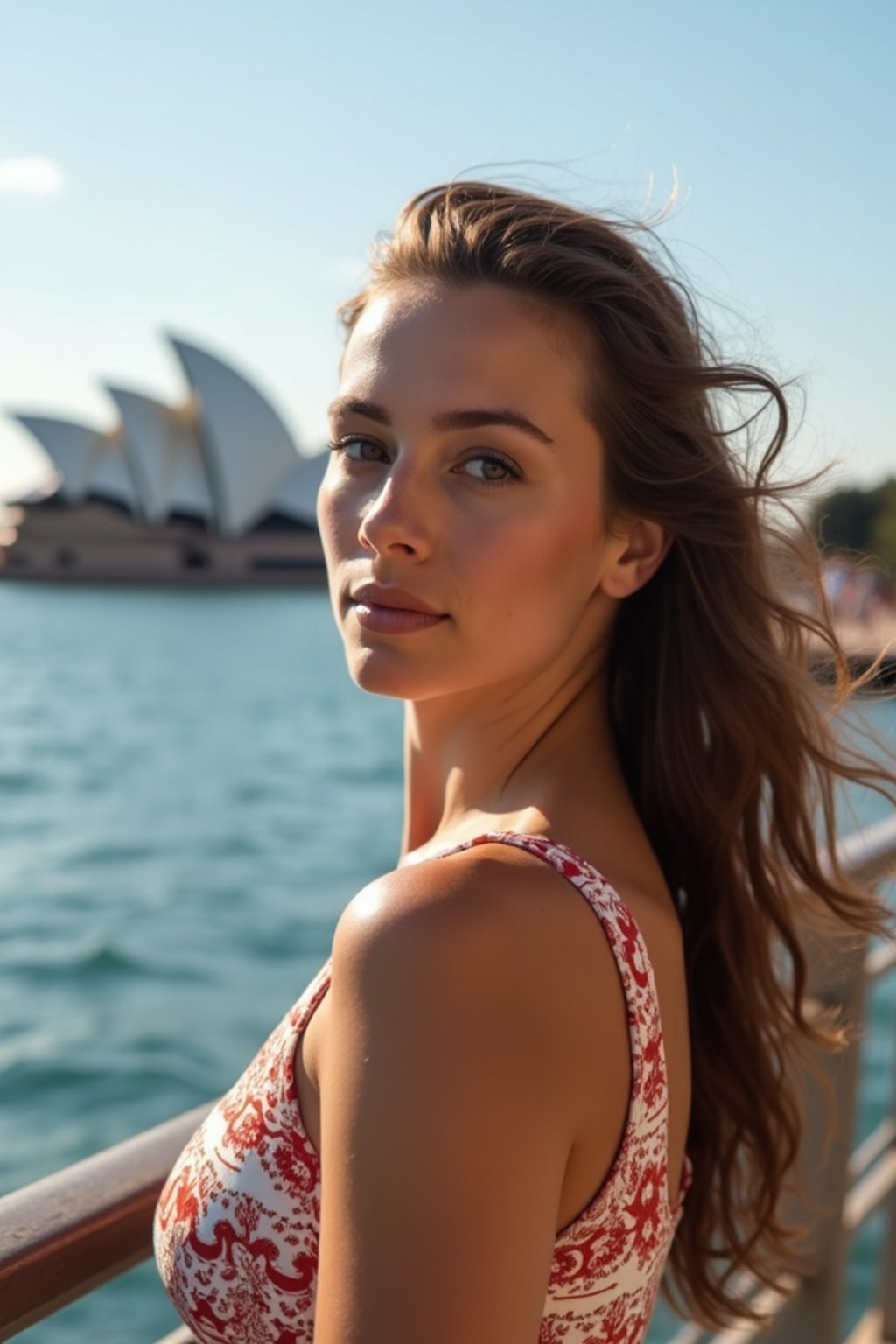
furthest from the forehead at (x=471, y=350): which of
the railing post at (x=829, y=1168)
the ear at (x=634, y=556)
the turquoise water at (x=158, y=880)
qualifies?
the turquoise water at (x=158, y=880)

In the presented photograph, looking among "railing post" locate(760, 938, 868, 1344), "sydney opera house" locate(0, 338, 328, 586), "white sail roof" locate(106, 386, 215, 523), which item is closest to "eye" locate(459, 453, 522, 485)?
"railing post" locate(760, 938, 868, 1344)

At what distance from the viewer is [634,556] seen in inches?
43.0

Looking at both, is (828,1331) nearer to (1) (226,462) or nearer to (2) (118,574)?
(1) (226,462)

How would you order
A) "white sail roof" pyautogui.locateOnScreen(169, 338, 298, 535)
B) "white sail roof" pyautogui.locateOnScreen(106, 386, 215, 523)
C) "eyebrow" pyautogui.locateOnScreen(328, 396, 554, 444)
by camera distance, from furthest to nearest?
1. "white sail roof" pyautogui.locateOnScreen(106, 386, 215, 523)
2. "white sail roof" pyautogui.locateOnScreen(169, 338, 298, 535)
3. "eyebrow" pyautogui.locateOnScreen(328, 396, 554, 444)

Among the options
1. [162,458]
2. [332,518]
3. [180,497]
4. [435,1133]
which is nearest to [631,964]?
[435,1133]

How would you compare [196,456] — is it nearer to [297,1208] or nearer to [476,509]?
[476,509]

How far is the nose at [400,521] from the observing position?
37.7 inches

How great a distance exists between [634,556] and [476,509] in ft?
0.57

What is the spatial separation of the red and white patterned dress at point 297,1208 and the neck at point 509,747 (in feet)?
0.50

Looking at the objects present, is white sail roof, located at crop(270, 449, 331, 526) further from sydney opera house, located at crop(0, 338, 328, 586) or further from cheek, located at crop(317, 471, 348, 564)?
cheek, located at crop(317, 471, 348, 564)

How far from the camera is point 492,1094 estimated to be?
0.72 m

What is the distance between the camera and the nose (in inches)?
37.7

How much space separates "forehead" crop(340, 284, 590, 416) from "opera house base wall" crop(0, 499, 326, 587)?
40883 mm

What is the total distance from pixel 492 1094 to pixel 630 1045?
14 cm
